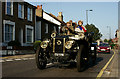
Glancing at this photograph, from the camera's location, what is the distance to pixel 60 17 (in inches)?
1993

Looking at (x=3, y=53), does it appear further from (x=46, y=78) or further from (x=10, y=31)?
(x=46, y=78)

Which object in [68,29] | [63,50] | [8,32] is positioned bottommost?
[63,50]

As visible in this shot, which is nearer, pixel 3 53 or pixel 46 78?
pixel 46 78

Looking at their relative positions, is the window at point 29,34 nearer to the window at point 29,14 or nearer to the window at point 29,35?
the window at point 29,35

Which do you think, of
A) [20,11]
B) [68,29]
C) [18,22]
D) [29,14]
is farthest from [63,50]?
[29,14]

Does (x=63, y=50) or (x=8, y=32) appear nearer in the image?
(x=63, y=50)

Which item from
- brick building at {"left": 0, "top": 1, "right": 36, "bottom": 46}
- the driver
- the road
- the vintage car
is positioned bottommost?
the road

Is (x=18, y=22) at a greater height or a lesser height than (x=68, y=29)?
greater

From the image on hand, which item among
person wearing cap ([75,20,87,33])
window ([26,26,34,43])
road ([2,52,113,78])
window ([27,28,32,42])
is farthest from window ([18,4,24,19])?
person wearing cap ([75,20,87,33])

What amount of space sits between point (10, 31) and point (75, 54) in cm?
1475

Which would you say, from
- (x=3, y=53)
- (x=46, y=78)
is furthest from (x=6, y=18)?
(x=46, y=78)

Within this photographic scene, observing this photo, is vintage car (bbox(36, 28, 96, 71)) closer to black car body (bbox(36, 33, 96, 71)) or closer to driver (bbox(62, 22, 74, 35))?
black car body (bbox(36, 33, 96, 71))

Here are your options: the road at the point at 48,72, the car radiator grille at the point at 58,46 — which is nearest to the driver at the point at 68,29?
the car radiator grille at the point at 58,46

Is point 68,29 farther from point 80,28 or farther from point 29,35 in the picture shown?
point 29,35
